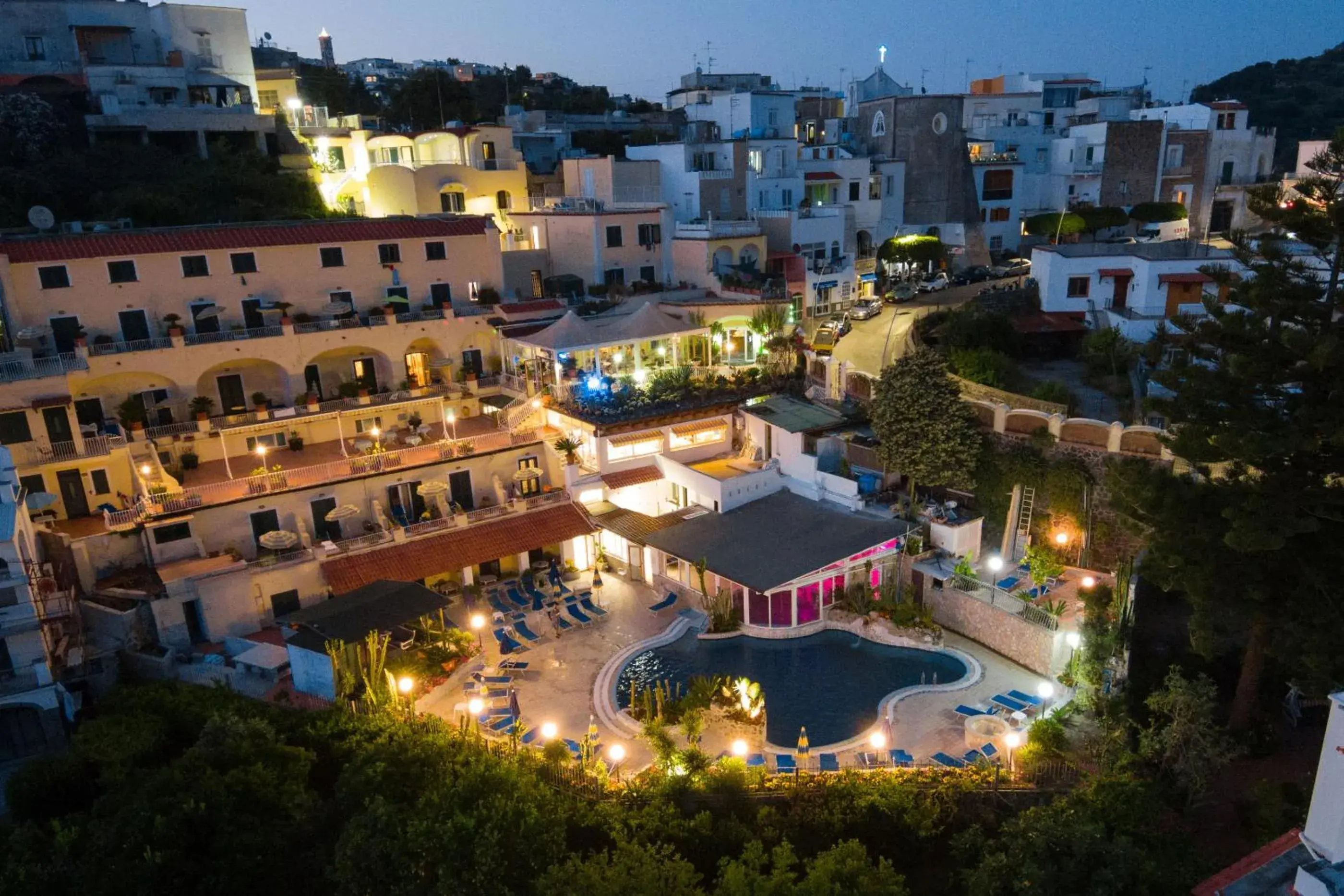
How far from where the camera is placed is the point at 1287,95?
76188 millimetres

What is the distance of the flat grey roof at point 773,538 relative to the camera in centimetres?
2258

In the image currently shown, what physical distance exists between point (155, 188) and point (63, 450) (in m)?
19.1

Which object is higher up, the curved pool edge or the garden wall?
the garden wall

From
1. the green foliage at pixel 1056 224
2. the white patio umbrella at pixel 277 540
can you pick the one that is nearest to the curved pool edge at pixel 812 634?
the white patio umbrella at pixel 277 540

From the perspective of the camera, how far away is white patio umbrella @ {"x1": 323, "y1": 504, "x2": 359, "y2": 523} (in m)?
24.8

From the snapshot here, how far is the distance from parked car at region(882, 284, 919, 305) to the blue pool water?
20.9 meters

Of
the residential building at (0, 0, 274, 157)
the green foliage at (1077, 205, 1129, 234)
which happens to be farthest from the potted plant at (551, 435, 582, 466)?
the green foliage at (1077, 205, 1129, 234)

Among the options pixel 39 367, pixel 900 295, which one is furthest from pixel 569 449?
pixel 900 295

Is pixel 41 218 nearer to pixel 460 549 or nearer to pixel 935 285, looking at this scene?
pixel 460 549

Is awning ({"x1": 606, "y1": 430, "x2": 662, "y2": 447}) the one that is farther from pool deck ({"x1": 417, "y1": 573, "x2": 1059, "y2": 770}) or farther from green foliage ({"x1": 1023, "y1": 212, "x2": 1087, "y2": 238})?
green foliage ({"x1": 1023, "y1": 212, "x2": 1087, "y2": 238})

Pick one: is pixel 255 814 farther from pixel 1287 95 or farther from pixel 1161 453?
pixel 1287 95

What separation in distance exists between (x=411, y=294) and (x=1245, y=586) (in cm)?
2646

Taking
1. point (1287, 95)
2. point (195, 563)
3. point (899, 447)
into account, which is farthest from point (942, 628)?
point (1287, 95)

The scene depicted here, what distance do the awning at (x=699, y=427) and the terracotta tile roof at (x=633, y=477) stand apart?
4.32ft
